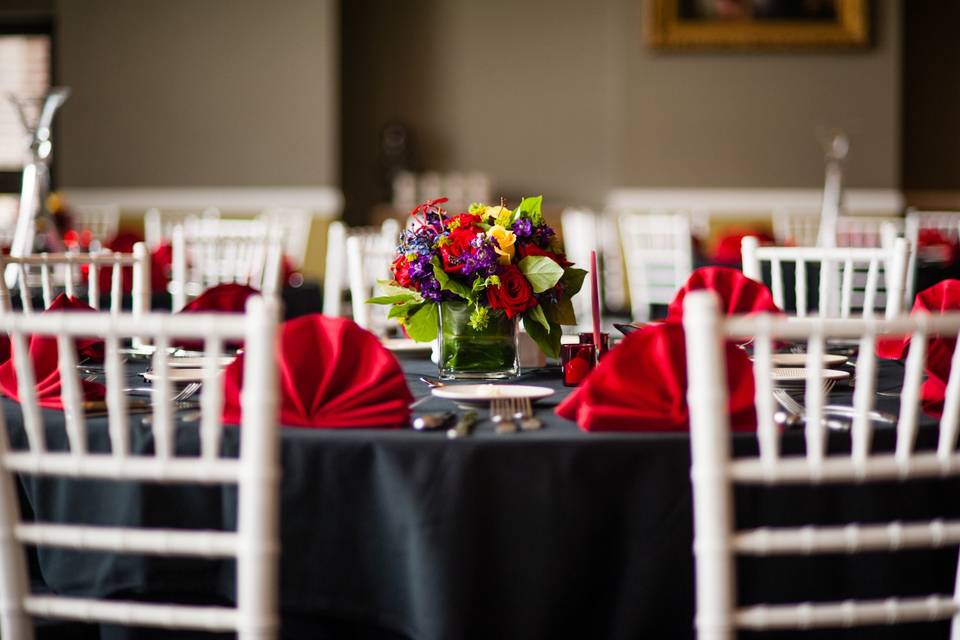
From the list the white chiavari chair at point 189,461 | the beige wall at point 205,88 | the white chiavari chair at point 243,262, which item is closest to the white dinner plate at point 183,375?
the white chiavari chair at point 189,461

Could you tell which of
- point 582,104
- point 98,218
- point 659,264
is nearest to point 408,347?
point 659,264

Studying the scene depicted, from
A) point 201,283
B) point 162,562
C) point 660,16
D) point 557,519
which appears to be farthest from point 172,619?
point 660,16

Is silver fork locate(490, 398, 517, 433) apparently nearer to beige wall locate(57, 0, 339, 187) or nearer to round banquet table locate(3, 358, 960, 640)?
round banquet table locate(3, 358, 960, 640)

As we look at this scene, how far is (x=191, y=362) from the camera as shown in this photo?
6.49 feet

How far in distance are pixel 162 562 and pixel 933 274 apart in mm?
3330

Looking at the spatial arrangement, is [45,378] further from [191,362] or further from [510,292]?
[510,292]

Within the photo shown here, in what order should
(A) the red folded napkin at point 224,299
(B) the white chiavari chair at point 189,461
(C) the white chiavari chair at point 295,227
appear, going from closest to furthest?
1. (B) the white chiavari chair at point 189,461
2. (A) the red folded napkin at point 224,299
3. (C) the white chiavari chair at point 295,227

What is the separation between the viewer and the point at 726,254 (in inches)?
178

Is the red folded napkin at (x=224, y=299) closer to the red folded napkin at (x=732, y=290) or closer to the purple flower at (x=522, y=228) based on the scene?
the purple flower at (x=522, y=228)

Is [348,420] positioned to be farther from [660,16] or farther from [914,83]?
[914,83]

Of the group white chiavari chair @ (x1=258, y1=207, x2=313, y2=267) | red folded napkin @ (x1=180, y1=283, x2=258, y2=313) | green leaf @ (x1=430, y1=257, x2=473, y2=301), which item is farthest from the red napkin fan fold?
white chiavari chair @ (x1=258, y1=207, x2=313, y2=267)

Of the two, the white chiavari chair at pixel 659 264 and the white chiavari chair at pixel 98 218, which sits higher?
the white chiavari chair at pixel 98 218

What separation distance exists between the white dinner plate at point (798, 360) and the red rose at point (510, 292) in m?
0.51

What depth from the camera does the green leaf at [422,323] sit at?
193 cm
